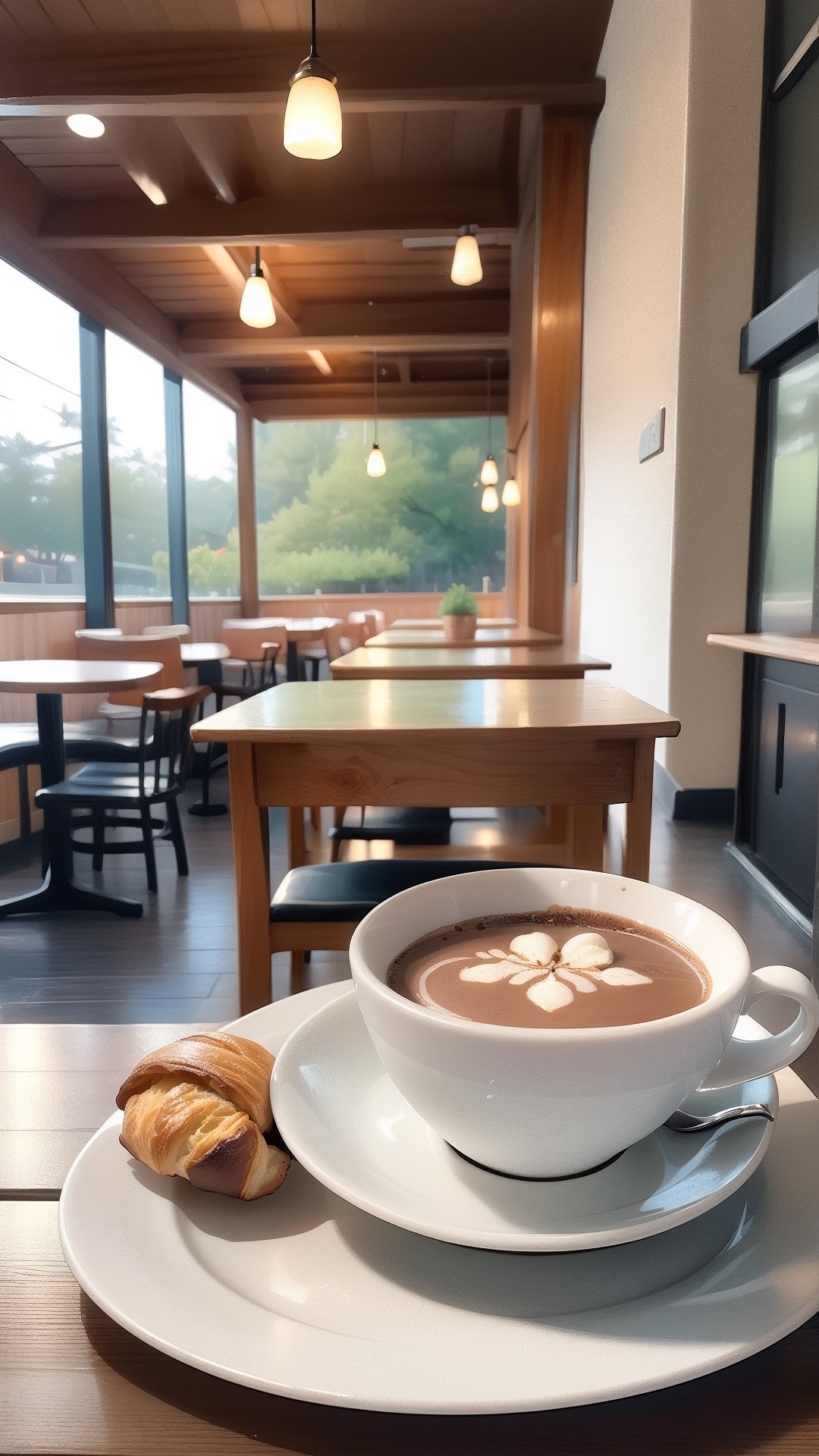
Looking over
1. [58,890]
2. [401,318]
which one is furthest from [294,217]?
[58,890]

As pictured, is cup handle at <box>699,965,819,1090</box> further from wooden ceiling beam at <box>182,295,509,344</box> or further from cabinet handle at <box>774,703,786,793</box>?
wooden ceiling beam at <box>182,295,509,344</box>

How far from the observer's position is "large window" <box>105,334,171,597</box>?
6.34 meters

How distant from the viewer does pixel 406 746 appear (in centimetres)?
132

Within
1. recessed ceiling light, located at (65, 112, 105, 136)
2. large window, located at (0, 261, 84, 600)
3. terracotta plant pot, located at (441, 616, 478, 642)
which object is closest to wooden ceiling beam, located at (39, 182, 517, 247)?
large window, located at (0, 261, 84, 600)

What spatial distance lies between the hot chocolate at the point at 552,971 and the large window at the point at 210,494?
807 centimetres

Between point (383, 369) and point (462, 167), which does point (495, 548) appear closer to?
point (383, 369)

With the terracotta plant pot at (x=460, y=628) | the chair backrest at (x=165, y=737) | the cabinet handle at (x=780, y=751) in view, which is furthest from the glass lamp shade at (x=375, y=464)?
the cabinet handle at (x=780, y=751)

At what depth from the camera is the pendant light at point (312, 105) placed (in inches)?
106

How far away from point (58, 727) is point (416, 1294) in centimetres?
347

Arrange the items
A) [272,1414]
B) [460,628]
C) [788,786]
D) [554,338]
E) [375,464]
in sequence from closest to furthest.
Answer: [272,1414] < [788,786] < [460,628] < [554,338] < [375,464]

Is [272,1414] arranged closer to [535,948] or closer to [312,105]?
[535,948]

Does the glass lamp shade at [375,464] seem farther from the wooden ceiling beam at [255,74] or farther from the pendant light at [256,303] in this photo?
the wooden ceiling beam at [255,74]

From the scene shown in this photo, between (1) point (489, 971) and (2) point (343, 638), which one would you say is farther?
(2) point (343, 638)

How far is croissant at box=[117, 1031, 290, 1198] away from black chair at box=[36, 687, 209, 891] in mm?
2931
